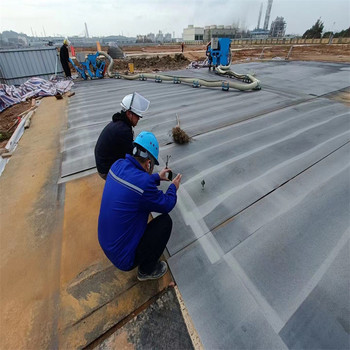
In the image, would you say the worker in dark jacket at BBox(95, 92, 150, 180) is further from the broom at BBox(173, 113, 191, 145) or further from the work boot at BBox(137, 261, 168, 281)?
the work boot at BBox(137, 261, 168, 281)

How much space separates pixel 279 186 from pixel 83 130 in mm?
4259

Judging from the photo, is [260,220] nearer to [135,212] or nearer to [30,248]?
[135,212]

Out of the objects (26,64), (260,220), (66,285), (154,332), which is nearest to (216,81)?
(260,220)

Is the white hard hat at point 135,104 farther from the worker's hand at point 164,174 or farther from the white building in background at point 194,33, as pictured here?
the white building in background at point 194,33

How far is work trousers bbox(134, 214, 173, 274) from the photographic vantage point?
1619mm

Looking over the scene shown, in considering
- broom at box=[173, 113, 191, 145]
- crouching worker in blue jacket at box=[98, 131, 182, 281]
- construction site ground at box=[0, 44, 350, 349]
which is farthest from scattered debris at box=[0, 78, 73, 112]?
crouching worker in blue jacket at box=[98, 131, 182, 281]

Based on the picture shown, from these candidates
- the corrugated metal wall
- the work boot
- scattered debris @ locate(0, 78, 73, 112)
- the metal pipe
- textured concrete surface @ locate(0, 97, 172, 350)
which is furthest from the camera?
the corrugated metal wall

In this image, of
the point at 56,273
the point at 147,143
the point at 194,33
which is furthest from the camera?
the point at 194,33

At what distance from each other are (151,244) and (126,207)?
1.34 feet

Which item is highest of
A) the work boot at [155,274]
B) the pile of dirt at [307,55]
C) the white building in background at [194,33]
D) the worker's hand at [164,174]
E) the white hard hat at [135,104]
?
the white building in background at [194,33]

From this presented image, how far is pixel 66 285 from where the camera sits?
1.83 meters

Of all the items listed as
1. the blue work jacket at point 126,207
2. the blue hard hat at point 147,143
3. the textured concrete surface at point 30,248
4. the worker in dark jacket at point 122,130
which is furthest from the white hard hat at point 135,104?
the textured concrete surface at point 30,248

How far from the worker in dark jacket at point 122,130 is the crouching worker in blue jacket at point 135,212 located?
852 mm

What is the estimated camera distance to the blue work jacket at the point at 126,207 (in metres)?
1.46
